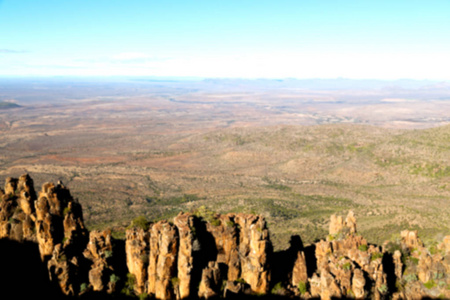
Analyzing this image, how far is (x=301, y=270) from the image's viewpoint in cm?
2894

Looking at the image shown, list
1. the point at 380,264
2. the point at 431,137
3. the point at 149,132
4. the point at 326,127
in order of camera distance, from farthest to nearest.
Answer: the point at 149,132 → the point at 326,127 → the point at 431,137 → the point at 380,264

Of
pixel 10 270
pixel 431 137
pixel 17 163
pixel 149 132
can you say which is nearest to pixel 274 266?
pixel 10 270

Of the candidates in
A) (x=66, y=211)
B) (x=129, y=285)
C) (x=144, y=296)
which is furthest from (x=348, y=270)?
(x=66, y=211)

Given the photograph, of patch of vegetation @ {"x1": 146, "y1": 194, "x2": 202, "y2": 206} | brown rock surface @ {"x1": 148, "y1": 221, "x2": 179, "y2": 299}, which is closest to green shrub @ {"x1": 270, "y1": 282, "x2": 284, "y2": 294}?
brown rock surface @ {"x1": 148, "y1": 221, "x2": 179, "y2": 299}

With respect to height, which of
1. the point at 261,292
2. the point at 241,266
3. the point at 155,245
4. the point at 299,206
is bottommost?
the point at 299,206

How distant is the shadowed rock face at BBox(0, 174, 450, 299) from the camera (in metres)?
25.9

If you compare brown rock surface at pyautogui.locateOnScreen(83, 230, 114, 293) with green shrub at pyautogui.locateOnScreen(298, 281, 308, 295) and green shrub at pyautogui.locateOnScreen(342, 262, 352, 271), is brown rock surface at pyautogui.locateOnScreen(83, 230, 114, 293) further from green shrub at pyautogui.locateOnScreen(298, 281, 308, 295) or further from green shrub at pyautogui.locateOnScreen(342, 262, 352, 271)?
green shrub at pyautogui.locateOnScreen(342, 262, 352, 271)

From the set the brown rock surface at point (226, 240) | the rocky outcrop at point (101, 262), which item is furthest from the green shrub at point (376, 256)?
the rocky outcrop at point (101, 262)

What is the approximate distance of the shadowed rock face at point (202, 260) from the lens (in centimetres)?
2588

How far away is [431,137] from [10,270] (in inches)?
4328

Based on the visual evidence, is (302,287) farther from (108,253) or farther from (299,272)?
(108,253)

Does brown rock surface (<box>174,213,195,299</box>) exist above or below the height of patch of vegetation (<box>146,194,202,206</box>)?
above

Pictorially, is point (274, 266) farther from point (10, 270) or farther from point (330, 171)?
point (330, 171)

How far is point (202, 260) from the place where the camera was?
2722 cm
